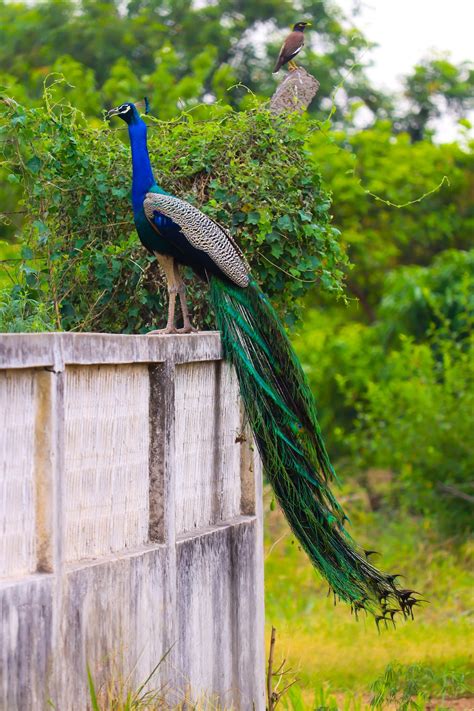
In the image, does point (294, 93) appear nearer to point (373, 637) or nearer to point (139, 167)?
point (139, 167)

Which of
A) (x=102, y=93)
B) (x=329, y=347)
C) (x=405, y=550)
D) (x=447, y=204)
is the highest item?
(x=102, y=93)

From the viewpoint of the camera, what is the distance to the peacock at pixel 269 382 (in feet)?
16.0

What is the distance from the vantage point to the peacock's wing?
501 cm

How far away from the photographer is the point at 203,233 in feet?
16.6

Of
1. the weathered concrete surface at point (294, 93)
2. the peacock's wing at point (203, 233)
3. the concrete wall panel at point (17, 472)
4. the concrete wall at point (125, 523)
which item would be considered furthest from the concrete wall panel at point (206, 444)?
the weathered concrete surface at point (294, 93)

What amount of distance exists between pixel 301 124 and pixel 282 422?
1.61 m

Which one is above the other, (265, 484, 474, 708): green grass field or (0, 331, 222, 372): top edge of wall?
(0, 331, 222, 372): top edge of wall

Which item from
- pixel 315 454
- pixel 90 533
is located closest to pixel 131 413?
pixel 90 533

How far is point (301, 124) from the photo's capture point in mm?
5750

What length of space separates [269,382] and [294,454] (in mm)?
309

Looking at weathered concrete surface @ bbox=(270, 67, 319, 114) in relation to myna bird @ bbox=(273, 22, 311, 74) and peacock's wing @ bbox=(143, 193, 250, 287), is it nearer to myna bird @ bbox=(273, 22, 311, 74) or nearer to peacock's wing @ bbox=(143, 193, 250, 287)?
myna bird @ bbox=(273, 22, 311, 74)

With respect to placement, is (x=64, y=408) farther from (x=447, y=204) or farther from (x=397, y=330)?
(x=447, y=204)

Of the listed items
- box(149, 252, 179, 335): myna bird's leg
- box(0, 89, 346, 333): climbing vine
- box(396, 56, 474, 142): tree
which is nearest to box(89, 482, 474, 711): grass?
box(149, 252, 179, 335): myna bird's leg

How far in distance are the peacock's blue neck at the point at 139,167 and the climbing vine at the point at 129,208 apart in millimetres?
384
